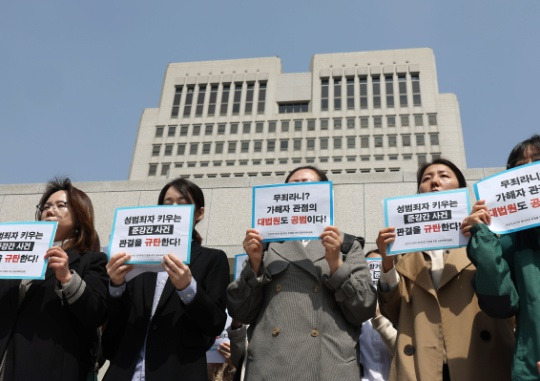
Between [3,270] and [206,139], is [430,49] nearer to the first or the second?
[206,139]

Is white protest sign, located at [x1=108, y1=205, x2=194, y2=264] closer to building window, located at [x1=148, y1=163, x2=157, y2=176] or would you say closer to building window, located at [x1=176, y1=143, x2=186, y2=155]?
building window, located at [x1=148, y1=163, x2=157, y2=176]

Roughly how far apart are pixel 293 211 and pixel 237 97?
223ft

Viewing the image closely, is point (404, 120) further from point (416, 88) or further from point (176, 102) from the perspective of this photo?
point (176, 102)

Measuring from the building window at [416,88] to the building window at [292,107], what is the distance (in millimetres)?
13862

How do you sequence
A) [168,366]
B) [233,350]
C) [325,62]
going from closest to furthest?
[168,366]
[233,350]
[325,62]

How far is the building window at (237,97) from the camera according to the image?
228 feet

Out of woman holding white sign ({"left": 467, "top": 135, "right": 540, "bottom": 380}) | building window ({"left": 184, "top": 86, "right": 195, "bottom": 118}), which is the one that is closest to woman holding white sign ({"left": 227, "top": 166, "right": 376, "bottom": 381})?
woman holding white sign ({"left": 467, "top": 135, "right": 540, "bottom": 380})

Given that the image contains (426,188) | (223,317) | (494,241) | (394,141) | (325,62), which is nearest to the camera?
(494,241)

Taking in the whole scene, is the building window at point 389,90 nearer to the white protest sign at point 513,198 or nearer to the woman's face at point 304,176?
the woman's face at point 304,176

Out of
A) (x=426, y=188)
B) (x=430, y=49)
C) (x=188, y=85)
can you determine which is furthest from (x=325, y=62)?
(x=426, y=188)

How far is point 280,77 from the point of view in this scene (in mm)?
70000

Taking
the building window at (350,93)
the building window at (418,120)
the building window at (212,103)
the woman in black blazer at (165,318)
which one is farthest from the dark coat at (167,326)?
the building window at (212,103)

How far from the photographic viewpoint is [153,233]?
3332mm

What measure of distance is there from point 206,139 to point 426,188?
65.7m
